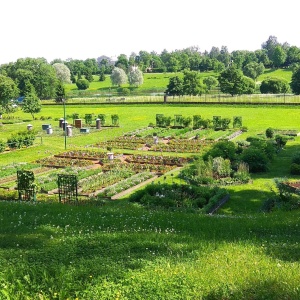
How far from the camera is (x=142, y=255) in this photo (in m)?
7.31

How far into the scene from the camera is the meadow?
5.79 meters

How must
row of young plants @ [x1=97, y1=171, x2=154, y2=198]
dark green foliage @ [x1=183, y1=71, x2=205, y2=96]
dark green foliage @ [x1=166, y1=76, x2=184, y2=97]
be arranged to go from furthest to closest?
1. dark green foliage @ [x1=166, y1=76, x2=184, y2=97]
2. dark green foliage @ [x1=183, y1=71, x2=205, y2=96]
3. row of young plants @ [x1=97, y1=171, x2=154, y2=198]

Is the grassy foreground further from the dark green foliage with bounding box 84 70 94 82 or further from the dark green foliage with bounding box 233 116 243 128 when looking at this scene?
the dark green foliage with bounding box 84 70 94 82

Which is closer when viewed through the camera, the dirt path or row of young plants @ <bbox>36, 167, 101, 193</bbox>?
the dirt path

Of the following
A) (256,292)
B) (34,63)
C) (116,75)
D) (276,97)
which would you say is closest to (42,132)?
(256,292)

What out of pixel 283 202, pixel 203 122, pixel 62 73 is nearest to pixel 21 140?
pixel 203 122

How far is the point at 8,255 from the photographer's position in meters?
7.55

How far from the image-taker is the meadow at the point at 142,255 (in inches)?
228

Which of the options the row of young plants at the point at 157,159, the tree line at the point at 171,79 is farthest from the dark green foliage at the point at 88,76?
the row of young plants at the point at 157,159

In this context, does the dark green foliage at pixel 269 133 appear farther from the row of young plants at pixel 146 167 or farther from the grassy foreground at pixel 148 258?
Result: the grassy foreground at pixel 148 258

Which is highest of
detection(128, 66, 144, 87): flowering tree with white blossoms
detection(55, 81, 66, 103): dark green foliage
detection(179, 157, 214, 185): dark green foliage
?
detection(128, 66, 144, 87): flowering tree with white blossoms

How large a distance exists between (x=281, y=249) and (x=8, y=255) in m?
5.01

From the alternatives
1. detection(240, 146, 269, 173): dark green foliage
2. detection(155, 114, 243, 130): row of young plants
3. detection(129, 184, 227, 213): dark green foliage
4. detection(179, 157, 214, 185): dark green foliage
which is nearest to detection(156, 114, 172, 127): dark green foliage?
detection(155, 114, 243, 130): row of young plants

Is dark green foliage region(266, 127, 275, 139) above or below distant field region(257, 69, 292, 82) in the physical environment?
below
